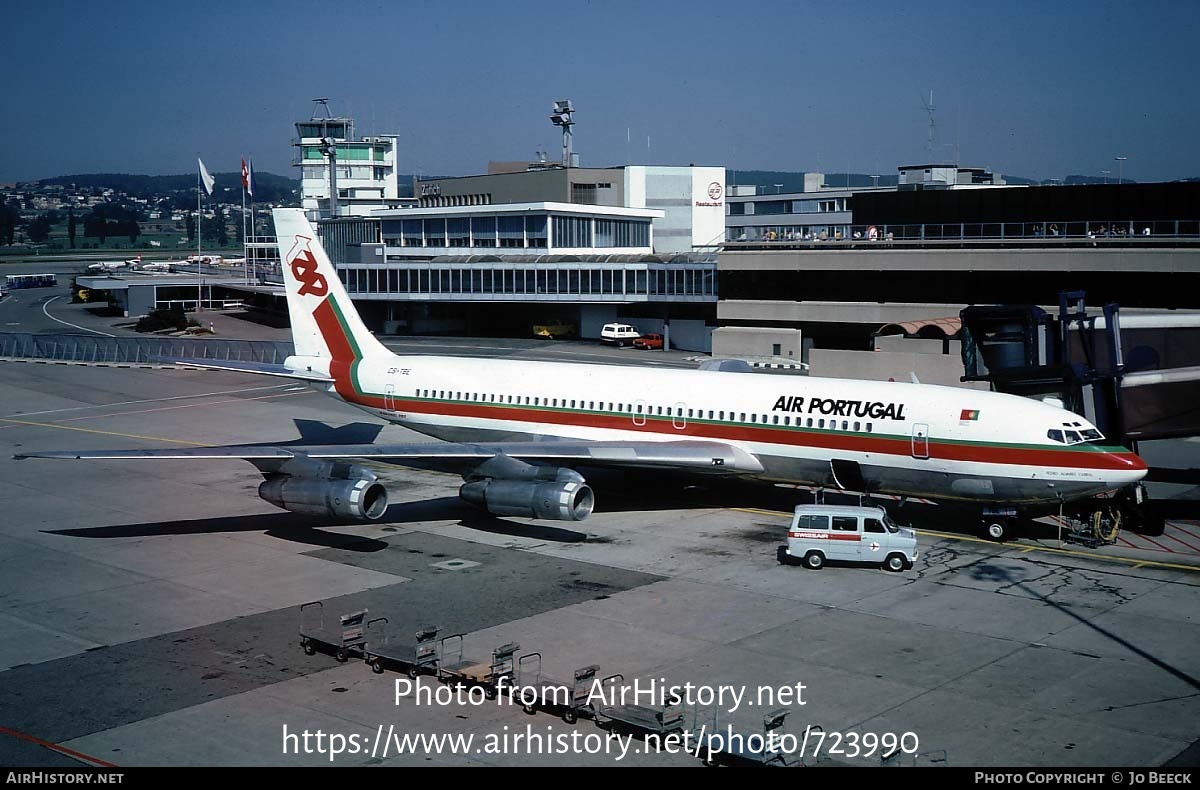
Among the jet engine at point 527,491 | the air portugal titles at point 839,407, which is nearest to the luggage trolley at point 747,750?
the jet engine at point 527,491

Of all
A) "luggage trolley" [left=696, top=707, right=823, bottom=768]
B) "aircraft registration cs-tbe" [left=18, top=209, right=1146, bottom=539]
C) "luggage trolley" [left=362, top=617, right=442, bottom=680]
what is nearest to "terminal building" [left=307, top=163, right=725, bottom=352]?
"aircraft registration cs-tbe" [left=18, top=209, right=1146, bottom=539]

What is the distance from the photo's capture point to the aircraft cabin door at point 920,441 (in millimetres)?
33281

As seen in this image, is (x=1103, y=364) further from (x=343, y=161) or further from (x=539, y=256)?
(x=343, y=161)

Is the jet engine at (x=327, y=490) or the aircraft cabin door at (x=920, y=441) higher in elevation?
the aircraft cabin door at (x=920, y=441)

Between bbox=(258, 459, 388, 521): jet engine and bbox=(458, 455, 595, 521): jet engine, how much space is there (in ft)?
10.6

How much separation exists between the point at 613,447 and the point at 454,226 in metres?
81.1

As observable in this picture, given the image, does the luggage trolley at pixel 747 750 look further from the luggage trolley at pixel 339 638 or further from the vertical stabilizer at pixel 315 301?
the vertical stabilizer at pixel 315 301

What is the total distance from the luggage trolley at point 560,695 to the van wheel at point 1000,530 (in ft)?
57.2

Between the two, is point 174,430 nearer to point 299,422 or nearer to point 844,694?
point 299,422

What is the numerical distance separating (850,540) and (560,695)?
43.3 feet

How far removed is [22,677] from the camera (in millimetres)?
22984

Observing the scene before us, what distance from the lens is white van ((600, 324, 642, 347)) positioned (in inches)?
3844
